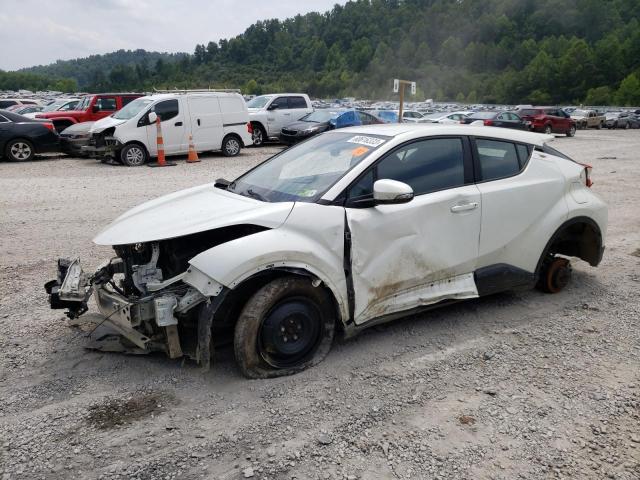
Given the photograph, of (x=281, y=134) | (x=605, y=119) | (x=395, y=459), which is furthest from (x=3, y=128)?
(x=605, y=119)

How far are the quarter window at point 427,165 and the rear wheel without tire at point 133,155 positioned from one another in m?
11.5

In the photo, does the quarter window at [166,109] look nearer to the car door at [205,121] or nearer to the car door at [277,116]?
the car door at [205,121]

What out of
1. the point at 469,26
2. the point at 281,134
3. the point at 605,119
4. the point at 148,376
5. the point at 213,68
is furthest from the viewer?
the point at 213,68

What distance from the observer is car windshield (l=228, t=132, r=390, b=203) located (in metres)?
3.85

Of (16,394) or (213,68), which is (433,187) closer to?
(16,394)

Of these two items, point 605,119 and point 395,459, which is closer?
point 395,459

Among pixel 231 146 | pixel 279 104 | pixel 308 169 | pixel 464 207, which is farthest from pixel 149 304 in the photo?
pixel 279 104

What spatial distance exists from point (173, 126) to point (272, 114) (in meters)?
5.32

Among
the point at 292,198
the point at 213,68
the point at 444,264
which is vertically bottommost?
the point at 444,264

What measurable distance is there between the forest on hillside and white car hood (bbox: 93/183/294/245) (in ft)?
286

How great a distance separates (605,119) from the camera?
4044 cm

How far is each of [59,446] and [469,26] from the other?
156190 mm

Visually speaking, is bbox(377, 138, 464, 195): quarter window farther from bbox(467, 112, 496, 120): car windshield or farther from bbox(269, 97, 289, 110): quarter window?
bbox(467, 112, 496, 120): car windshield

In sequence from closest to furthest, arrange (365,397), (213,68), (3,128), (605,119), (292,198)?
(365,397) → (292,198) → (3,128) → (605,119) → (213,68)
